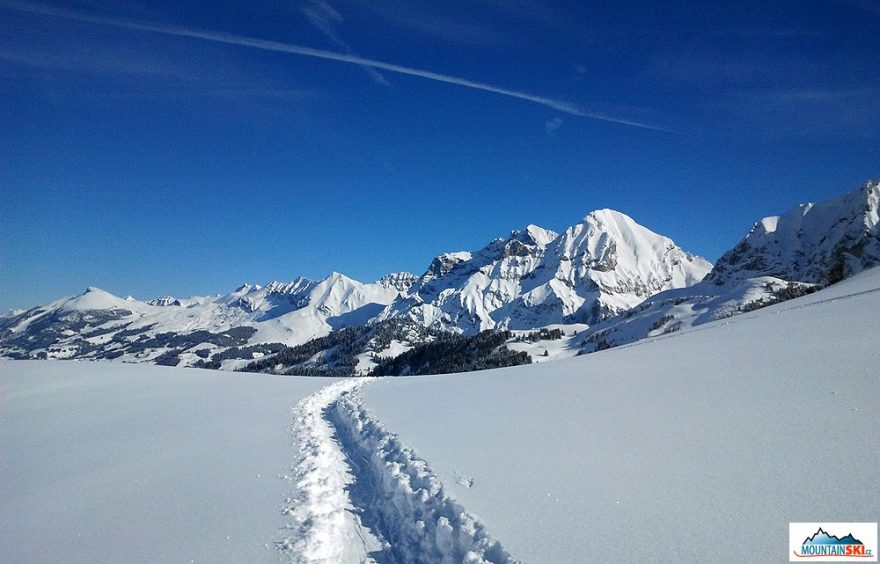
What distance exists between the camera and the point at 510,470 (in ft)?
30.9

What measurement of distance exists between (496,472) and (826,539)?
5.38 meters

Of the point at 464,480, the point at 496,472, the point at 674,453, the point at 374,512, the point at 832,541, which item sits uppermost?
the point at 674,453

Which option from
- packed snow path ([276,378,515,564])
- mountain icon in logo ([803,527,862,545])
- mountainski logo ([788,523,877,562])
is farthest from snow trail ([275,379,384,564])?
mountain icon in logo ([803,527,862,545])

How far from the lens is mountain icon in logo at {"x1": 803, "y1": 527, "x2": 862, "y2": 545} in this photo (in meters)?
5.49

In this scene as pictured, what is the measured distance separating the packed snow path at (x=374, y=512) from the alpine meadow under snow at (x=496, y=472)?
0.15 ft

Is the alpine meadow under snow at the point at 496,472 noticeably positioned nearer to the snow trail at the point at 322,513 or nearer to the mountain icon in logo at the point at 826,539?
the snow trail at the point at 322,513

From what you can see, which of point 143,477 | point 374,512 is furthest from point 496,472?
point 143,477

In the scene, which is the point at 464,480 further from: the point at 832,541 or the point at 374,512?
the point at 832,541

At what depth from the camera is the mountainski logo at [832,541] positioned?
518 centimetres

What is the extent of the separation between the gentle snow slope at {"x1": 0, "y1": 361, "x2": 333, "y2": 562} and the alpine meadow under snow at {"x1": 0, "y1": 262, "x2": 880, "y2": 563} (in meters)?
0.06

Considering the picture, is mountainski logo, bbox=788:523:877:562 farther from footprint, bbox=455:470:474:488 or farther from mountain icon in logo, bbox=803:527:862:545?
footprint, bbox=455:470:474:488

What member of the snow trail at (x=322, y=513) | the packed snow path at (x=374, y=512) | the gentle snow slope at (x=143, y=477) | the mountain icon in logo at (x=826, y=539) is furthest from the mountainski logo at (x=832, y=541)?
the gentle snow slope at (x=143, y=477)

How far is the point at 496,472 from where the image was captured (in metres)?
9.45

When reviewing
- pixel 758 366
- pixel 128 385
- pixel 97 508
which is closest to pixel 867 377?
pixel 758 366
